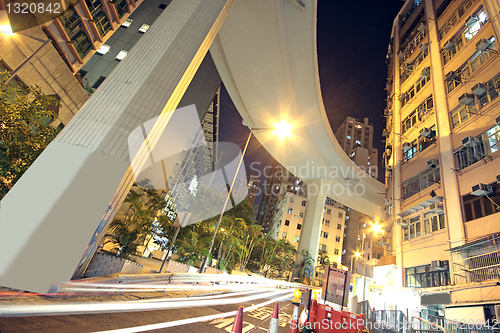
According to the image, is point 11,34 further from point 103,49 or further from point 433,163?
point 433,163

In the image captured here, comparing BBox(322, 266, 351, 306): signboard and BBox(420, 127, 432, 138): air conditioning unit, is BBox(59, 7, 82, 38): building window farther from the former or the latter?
BBox(420, 127, 432, 138): air conditioning unit

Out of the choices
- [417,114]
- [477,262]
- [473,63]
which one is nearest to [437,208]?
[477,262]

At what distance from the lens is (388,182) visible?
2659 cm

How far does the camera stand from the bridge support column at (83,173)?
5113 millimetres

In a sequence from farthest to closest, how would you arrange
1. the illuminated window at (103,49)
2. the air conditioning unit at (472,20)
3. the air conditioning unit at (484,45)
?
the illuminated window at (103,49) < the air conditioning unit at (472,20) < the air conditioning unit at (484,45)

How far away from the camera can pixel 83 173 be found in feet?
19.3

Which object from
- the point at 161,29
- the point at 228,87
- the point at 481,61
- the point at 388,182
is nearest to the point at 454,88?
the point at 481,61

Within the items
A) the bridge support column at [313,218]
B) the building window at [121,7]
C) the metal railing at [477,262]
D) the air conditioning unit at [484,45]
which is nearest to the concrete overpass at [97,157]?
the building window at [121,7]

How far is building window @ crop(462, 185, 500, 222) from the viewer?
13836 mm

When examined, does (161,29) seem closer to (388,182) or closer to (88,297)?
(88,297)

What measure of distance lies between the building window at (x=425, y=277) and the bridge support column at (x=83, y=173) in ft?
61.6

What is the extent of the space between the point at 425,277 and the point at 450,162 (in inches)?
325

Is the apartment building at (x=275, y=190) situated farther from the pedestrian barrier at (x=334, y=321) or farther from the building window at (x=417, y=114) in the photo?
the pedestrian barrier at (x=334, y=321)

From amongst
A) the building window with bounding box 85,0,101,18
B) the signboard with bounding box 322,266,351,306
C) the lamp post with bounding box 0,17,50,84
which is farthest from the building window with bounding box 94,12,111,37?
the signboard with bounding box 322,266,351,306
